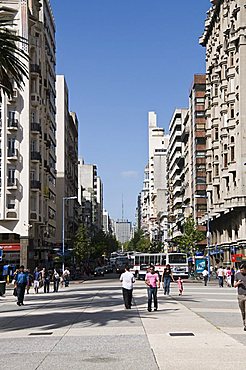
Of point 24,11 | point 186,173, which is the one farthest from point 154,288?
point 186,173

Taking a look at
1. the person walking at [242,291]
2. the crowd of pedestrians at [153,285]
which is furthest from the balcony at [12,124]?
the person walking at [242,291]

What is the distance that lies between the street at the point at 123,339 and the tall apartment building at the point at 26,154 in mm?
44519

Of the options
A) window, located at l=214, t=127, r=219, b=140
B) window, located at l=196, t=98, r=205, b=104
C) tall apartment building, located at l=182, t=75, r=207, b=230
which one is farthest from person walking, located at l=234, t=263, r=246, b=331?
window, located at l=196, t=98, r=205, b=104

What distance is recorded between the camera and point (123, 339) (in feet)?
58.0

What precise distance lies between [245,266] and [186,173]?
104 meters

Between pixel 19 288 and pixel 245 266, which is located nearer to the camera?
pixel 245 266

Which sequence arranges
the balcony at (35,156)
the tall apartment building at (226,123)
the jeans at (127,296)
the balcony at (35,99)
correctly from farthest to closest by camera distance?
the balcony at (35,99), the balcony at (35,156), the tall apartment building at (226,123), the jeans at (127,296)

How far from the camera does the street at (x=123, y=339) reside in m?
13.6

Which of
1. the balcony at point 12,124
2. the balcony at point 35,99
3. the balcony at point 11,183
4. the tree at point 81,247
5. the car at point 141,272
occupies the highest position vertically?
the balcony at point 35,99

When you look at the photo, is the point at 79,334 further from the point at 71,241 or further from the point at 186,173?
the point at 186,173

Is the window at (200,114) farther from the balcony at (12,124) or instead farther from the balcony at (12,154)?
the balcony at (12,154)

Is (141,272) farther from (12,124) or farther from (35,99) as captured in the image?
(35,99)

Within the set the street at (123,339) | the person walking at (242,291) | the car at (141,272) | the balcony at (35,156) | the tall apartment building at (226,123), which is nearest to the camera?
the street at (123,339)

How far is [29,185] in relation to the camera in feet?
244
